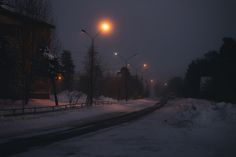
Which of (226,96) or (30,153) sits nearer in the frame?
(30,153)

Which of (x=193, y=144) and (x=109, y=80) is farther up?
(x=109, y=80)

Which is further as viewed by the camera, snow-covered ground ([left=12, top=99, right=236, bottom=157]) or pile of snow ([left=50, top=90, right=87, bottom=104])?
pile of snow ([left=50, top=90, right=87, bottom=104])

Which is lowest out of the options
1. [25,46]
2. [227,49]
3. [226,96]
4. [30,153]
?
[30,153]

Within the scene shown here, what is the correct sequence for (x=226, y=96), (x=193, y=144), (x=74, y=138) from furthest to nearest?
1. (x=226, y=96)
2. (x=74, y=138)
3. (x=193, y=144)

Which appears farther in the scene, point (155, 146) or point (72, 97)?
point (72, 97)

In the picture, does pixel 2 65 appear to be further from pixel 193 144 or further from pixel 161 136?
pixel 193 144

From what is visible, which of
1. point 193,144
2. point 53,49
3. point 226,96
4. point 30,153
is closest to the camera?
point 30,153

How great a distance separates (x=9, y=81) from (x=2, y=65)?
8089 mm

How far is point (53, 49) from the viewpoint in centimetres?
5375

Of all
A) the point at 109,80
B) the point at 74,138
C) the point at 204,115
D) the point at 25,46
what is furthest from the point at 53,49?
the point at 109,80

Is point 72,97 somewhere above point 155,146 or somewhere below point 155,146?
above

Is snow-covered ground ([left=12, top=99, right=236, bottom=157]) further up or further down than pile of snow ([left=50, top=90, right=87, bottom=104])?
further down

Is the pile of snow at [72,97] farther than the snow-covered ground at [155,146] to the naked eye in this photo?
Yes

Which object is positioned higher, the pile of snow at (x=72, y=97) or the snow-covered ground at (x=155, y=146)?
the pile of snow at (x=72, y=97)
